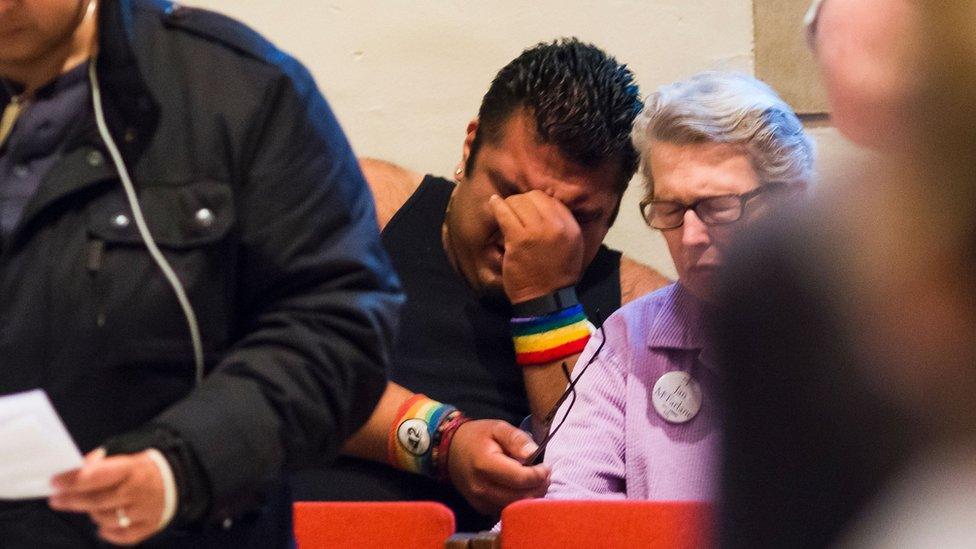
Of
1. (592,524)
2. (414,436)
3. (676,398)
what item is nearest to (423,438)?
(414,436)

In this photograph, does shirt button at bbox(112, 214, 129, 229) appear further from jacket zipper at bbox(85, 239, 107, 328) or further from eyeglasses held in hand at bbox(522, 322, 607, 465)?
eyeglasses held in hand at bbox(522, 322, 607, 465)

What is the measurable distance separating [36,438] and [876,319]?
2.56 ft

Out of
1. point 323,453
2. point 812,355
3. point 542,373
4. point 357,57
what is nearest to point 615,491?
point 542,373

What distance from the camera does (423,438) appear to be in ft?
8.30

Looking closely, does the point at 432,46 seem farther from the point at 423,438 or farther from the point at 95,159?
the point at 95,159

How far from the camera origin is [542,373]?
2.60m

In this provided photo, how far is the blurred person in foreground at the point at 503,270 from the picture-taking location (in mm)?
2592

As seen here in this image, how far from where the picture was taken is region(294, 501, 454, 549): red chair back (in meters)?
2.05

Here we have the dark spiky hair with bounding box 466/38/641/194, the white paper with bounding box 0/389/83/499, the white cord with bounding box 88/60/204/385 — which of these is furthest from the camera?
the dark spiky hair with bounding box 466/38/641/194

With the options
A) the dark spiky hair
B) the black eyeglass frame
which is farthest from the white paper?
the dark spiky hair

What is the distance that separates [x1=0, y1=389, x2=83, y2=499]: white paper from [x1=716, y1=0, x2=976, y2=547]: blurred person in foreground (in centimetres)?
68

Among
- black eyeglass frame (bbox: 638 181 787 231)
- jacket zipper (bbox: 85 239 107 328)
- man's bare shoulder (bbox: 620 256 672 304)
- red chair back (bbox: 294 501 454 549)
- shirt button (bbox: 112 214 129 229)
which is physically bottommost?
man's bare shoulder (bbox: 620 256 672 304)

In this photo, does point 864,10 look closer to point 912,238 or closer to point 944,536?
point 912,238

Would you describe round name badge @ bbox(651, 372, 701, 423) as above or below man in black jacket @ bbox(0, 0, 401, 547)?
below
